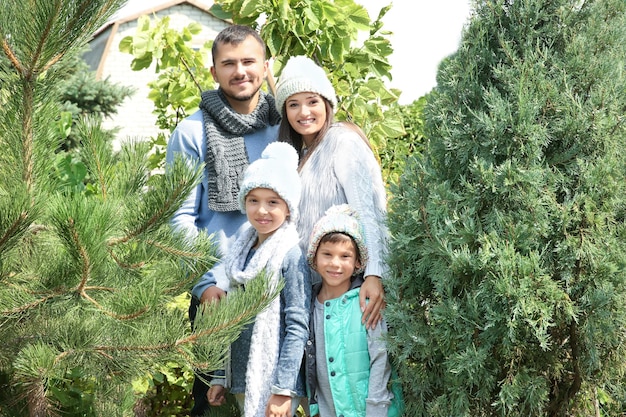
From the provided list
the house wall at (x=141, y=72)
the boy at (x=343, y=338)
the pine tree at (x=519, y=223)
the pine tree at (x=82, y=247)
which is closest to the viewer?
the pine tree at (x=82, y=247)

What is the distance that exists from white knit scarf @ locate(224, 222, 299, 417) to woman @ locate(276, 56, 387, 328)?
0.46 feet

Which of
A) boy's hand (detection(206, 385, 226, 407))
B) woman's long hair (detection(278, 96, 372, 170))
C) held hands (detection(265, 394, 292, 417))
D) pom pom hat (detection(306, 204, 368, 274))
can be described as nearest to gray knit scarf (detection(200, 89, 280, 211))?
woman's long hair (detection(278, 96, 372, 170))

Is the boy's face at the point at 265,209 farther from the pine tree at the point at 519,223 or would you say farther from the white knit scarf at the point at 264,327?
the pine tree at the point at 519,223

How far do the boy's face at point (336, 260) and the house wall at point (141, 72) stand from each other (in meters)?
13.7

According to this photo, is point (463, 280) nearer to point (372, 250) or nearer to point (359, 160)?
point (372, 250)

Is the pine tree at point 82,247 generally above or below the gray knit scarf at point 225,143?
below

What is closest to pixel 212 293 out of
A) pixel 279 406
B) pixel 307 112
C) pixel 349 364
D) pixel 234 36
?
pixel 279 406

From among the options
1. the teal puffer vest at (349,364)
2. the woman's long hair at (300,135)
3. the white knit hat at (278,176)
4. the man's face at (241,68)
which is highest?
the man's face at (241,68)

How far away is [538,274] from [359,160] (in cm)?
93

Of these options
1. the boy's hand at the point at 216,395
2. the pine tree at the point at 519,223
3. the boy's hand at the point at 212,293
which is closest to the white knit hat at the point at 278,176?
A: the boy's hand at the point at 212,293

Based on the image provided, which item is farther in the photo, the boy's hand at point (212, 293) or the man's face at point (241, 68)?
the man's face at point (241, 68)

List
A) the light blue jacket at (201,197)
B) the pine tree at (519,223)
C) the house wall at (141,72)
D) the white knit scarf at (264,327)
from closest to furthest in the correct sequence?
the pine tree at (519,223)
the white knit scarf at (264,327)
the light blue jacket at (201,197)
the house wall at (141,72)

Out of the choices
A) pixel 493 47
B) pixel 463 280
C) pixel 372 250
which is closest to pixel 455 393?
pixel 463 280

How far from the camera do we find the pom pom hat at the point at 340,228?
285 cm
